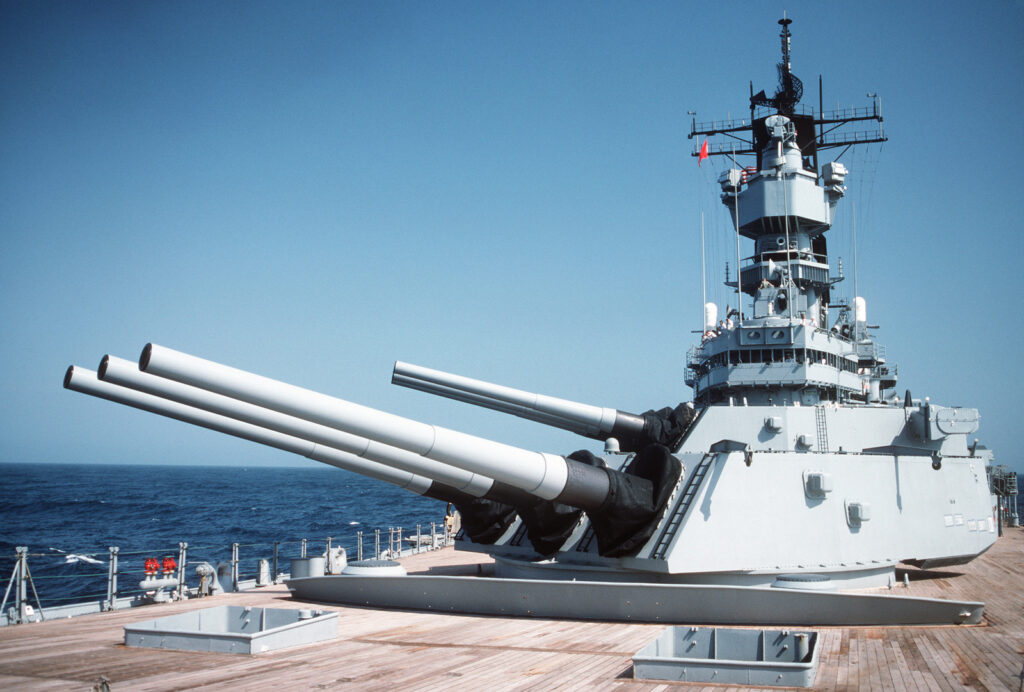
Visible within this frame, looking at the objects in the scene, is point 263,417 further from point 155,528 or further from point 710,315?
point 155,528

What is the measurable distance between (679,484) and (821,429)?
3726 mm

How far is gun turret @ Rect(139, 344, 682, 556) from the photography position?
7.41 m

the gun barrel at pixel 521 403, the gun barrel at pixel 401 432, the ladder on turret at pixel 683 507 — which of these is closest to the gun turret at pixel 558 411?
the gun barrel at pixel 521 403

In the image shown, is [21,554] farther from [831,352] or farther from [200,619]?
[831,352]

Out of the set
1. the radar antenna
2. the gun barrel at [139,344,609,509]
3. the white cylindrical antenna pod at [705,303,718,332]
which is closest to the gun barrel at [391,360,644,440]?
the gun barrel at [139,344,609,509]

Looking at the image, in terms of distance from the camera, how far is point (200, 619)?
9109 mm

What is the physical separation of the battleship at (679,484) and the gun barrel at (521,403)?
0.03 m

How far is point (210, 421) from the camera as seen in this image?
33.8ft

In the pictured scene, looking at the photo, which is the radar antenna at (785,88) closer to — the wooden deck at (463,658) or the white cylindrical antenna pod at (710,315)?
the white cylindrical antenna pod at (710,315)

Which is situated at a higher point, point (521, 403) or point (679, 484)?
point (521, 403)

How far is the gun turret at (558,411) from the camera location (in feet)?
43.2

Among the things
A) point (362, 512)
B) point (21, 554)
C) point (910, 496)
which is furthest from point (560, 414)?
point (362, 512)

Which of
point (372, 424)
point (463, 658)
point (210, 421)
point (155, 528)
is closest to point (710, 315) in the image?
point (210, 421)

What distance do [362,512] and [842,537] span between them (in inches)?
2001
